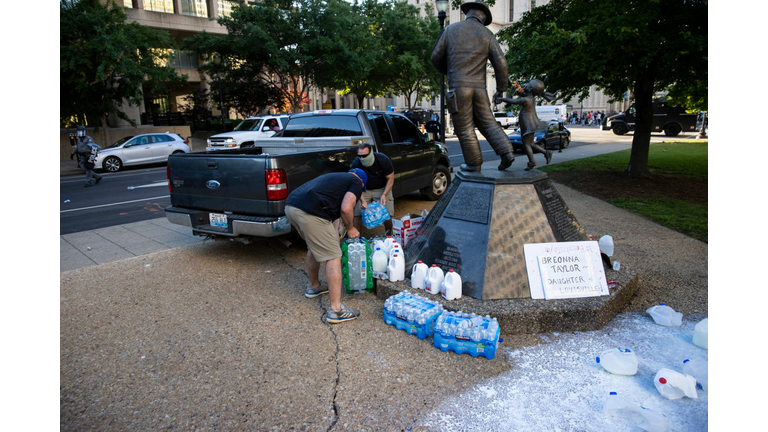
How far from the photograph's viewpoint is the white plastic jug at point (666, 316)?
4.01 m

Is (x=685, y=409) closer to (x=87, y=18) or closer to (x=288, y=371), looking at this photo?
(x=288, y=371)

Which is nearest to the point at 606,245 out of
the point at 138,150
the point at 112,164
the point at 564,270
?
the point at 564,270

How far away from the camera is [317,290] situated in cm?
484

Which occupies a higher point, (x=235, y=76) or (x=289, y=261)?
(x=235, y=76)

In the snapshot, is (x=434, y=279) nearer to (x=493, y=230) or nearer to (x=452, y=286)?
(x=452, y=286)

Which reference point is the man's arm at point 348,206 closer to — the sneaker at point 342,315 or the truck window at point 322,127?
the sneaker at point 342,315

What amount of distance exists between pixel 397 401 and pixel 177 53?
36614mm

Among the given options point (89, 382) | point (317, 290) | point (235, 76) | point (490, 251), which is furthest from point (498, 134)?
point (235, 76)

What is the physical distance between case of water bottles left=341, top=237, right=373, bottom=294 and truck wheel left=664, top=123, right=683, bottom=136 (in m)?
32.5

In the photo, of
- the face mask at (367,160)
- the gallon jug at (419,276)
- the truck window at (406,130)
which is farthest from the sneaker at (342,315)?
the truck window at (406,130)

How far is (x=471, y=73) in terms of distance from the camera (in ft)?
17.0

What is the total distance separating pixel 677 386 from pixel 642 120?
34.7ft

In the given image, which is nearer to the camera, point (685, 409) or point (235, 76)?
point (685, 409)

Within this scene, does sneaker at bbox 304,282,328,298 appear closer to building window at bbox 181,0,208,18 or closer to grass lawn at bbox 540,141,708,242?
grass lawn at bbox 540,141,708,242
